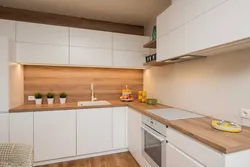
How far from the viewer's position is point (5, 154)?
1045mm

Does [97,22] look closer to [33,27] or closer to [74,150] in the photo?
[33,27]

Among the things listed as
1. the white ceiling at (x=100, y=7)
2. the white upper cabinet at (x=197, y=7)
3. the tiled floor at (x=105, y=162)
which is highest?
the white ceiling at (x=100, y=7)

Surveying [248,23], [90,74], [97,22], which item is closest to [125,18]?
[97,22]

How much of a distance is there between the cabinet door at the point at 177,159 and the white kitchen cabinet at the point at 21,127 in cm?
183

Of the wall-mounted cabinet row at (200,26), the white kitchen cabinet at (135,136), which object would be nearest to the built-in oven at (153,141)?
the white kitchen cabinet at (135,136)

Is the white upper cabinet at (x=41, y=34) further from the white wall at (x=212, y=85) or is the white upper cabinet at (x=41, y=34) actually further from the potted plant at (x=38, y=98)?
the white wall at (x=212, y=85)

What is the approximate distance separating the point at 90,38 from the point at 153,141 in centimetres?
185

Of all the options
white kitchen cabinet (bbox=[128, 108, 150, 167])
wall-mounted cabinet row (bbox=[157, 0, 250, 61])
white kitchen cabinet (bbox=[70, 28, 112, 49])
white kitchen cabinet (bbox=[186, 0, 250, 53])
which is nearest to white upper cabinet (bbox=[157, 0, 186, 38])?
wall-mounted cabinet row (bbox=[157, 0, 250, 61])

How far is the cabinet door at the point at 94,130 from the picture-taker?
225 centimetres

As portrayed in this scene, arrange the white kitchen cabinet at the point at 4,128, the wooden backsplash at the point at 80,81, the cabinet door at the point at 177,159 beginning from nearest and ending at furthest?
the cabinet door at the point at 177,159, the white kitchen cabinet at the point at 4,128, the wooden backsplash at the point at 80,81

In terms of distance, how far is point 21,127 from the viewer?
198cm

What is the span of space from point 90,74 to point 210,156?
230cm

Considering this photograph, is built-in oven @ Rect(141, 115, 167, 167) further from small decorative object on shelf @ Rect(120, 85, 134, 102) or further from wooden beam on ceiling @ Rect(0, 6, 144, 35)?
wooden beam on ceiling @ Rect(0, 6, 144, 35)

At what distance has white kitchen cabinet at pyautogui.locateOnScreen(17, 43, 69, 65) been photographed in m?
2.12
